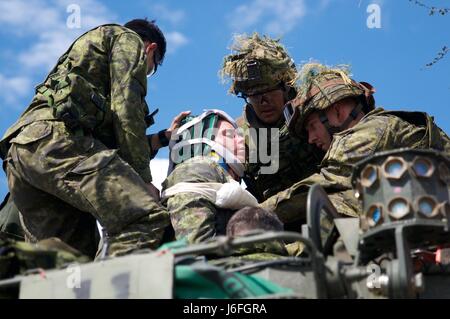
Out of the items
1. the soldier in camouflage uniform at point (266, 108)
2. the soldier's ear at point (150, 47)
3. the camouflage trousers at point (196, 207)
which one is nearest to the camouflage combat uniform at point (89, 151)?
the camouflage trousers at point (196, 207)

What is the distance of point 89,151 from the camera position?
6.73 metres

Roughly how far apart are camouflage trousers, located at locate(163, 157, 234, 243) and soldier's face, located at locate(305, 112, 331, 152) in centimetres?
139

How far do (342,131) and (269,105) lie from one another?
5.09ft

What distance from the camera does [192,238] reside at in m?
6.09

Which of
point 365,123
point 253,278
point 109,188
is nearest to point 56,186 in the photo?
point 109,188

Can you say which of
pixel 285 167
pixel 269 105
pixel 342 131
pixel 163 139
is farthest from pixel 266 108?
pixel 342 131

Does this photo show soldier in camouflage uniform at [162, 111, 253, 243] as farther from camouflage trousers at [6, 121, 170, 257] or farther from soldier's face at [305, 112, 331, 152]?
soldier's face at [305, 112, 331, 152]

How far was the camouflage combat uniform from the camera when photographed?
647 cm

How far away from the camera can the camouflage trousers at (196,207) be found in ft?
20.3

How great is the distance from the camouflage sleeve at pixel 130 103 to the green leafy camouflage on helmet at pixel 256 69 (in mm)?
1840

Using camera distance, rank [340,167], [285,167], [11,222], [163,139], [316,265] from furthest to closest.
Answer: [285,167] → [163,139] → [11,222] → [340,167] → [316,265]

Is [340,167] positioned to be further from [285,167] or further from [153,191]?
[285,167]

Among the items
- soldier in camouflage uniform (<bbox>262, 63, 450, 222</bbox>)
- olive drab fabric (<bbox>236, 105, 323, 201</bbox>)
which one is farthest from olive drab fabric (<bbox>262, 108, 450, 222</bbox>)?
olive drab fabric (<bbox>236, 105, 323, 201</bbox>)

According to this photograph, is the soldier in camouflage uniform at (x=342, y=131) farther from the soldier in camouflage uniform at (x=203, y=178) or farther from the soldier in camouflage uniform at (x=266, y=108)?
the soldier in camouflage uniform at (x=203, y=178)
